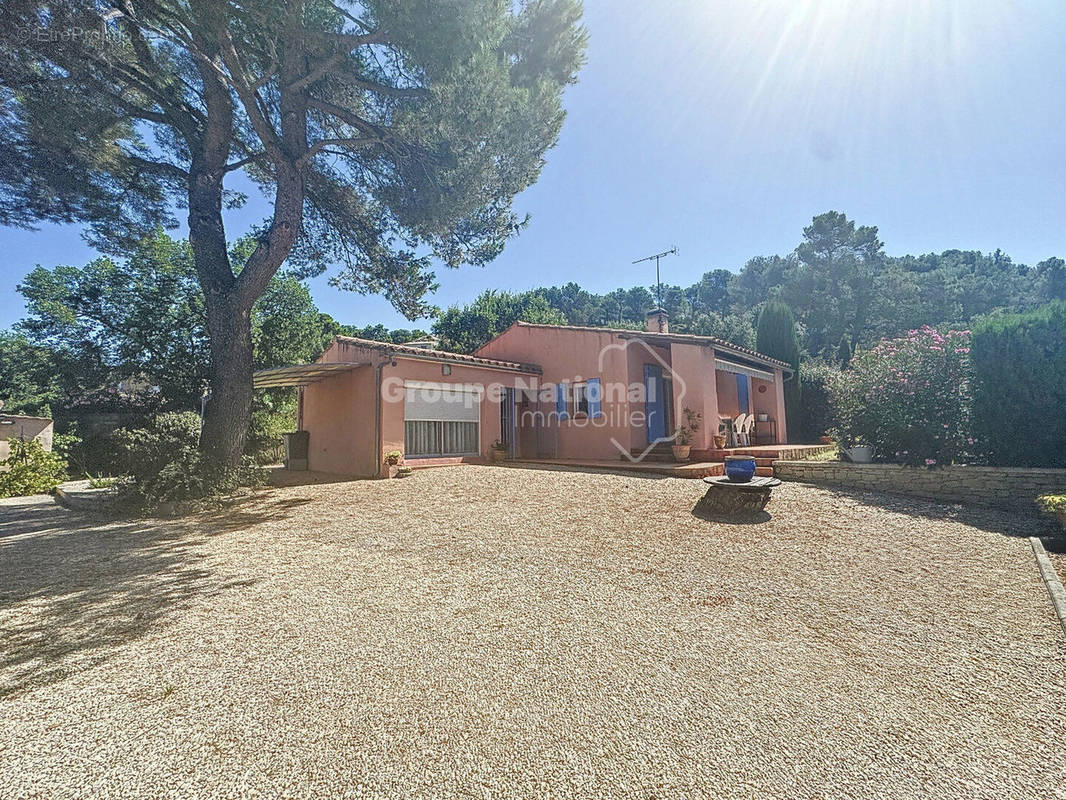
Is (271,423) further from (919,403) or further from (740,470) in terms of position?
(919,403)

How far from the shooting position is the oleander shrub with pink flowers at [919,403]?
9.02 meters

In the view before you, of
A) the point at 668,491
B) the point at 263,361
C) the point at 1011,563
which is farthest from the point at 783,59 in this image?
the point at 263,361

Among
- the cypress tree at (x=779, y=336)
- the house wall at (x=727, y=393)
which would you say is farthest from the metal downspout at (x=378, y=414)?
the cypress tree at (x=779, y=336)

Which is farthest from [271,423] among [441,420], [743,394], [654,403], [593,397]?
[743,394]

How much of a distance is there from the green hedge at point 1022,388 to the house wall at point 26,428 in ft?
83.1

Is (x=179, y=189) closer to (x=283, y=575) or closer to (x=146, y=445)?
(x=146, y=445)

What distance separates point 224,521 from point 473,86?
856cm

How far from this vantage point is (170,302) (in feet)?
65.4

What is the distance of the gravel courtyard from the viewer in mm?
2221

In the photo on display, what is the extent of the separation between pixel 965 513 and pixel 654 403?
307 inches

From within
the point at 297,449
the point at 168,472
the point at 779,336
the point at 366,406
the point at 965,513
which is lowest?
the point at 965,513

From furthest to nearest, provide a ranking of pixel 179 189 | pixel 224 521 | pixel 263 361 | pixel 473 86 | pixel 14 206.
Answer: pixel 263 361, pixel 179 189, pixel 14 206, pixel 473 86, pixel 224 521

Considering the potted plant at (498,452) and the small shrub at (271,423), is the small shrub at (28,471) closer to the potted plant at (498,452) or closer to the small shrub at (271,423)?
the small shrub at (271,423)

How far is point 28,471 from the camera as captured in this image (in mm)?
12156
